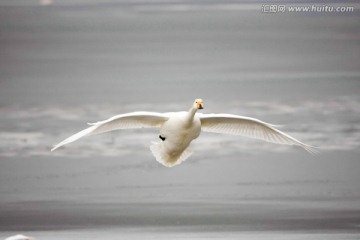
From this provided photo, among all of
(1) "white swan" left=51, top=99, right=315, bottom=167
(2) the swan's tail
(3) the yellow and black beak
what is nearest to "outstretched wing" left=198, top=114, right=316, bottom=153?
(1) "white swan" left=51, top=99, right=315, bottom=167

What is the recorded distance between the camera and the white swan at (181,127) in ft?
31.7

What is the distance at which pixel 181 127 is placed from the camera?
381 inches

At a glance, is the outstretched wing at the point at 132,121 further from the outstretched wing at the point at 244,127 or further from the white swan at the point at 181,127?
the outstretched wing at the point at 244,127

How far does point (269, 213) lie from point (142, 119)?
7.01 ft

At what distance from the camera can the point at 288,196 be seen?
39.1 feet

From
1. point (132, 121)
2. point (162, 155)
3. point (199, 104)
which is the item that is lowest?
point (162, 155)

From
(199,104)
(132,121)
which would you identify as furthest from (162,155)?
(199,104)

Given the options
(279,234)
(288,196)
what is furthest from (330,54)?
(279,234)

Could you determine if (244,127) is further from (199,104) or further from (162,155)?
(199,104)

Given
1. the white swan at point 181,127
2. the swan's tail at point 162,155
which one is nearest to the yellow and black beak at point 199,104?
the white swan at point 181,127

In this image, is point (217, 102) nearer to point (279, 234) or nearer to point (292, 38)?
point (292, 38)

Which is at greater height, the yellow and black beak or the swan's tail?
the yellow and black beak

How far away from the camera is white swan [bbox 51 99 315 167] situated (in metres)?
9.66

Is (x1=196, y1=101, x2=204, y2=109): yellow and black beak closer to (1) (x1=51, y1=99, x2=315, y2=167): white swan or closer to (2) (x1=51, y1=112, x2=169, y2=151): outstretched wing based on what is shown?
(1) (x1=51, y1=99, x2=315, y2=167): white swan
